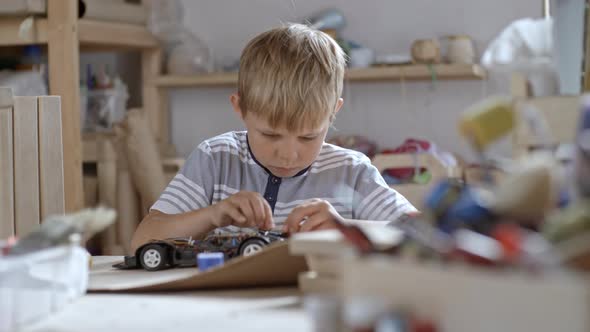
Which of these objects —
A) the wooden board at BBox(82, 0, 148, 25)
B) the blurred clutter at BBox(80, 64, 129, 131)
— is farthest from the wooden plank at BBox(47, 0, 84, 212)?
the blurred clutter at BBox(80, 64, 129, 131)

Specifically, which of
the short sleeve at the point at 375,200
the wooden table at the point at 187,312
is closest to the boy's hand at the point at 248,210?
the short sleeve at the point at 375,200

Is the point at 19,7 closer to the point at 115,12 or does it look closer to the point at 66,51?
the point at 66,51

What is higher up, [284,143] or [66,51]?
[66,51]

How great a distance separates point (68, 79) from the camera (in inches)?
101

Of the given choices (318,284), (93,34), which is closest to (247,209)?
(318,284)

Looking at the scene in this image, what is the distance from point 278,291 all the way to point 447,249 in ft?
1.10

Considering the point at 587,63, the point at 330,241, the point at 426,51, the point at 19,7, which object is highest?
the point at 19,7

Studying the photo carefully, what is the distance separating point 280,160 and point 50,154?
0.38 meters

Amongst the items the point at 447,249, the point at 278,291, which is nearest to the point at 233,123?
the point at 278,291

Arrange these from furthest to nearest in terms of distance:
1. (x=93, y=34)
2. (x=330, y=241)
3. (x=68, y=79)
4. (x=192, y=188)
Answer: (x=93, y=34), (x=68, y=79), (x=192, y=188), (x=330, y=241)

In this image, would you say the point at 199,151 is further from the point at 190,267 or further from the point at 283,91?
the point at 190,267

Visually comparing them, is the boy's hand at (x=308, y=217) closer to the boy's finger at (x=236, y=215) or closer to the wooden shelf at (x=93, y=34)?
the boy's finger at (x=236, y=215)

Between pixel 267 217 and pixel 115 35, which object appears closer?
pixel 267 217

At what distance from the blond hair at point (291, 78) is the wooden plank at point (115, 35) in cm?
134
